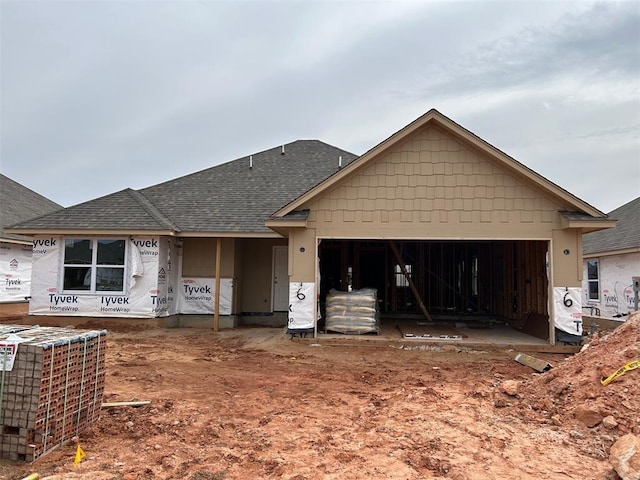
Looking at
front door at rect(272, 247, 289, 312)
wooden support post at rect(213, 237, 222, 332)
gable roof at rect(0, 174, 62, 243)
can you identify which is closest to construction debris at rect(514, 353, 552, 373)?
front door at rect(272, 247, 289, 312)

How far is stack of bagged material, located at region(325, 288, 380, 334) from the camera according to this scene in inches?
457

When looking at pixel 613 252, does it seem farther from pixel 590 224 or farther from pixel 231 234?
pixel 231 234

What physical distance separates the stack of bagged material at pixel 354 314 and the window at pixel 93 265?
21.0 feet

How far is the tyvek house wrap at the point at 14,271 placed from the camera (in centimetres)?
1634

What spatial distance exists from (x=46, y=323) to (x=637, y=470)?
1417 centimetres

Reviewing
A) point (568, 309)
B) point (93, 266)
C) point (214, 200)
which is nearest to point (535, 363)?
point (568, 309)

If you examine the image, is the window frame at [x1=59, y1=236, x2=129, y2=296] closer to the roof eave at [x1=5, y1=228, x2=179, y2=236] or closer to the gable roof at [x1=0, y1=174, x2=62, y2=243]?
the roof eave at [x1=5, y1=228, x2=179, y2=236]

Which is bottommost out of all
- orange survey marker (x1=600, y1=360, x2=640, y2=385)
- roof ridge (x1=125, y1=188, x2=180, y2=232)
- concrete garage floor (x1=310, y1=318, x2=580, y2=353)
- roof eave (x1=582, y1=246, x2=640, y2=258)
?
concrete garage floor (x1=310, y1=318, x2=580, y2=353)

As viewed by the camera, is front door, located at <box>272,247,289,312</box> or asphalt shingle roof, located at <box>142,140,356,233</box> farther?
front door, located at <box>272,247,289,312</box>

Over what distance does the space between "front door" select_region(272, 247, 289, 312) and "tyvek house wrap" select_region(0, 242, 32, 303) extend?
1015 cm

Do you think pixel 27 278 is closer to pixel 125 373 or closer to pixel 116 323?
pixel 116 323

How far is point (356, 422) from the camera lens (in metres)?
5.30

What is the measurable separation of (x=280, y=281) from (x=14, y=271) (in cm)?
1050

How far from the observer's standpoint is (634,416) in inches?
185
